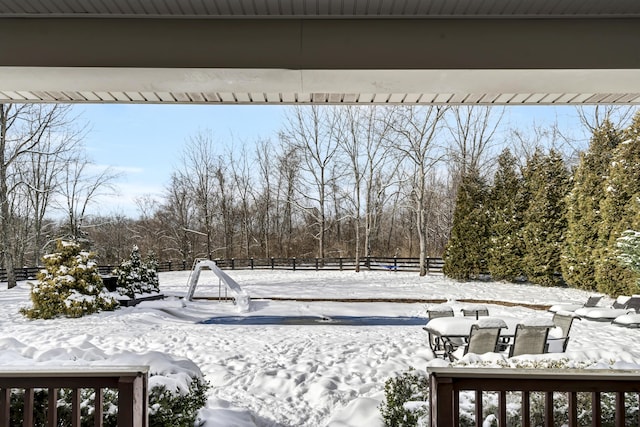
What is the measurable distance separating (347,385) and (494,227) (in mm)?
11554

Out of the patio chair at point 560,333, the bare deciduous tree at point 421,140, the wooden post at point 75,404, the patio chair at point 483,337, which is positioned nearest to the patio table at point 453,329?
the patio chair at point 483,337

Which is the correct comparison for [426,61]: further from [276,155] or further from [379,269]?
[276,155]

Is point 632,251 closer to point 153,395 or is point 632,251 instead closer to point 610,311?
point 610,311

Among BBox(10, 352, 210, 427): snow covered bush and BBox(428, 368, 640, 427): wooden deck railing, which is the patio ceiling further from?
BBox(10, 352, 210, 427): snow covered bush

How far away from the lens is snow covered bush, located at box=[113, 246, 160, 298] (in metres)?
12.0

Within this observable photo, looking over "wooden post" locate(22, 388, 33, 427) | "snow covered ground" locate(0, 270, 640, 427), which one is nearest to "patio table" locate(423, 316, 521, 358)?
"snow covered ground" locate(0, 270, 640, 427)

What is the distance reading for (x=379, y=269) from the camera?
19.1 meters

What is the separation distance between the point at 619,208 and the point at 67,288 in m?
12.8

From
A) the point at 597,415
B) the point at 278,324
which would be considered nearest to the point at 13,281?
the point at 278,324

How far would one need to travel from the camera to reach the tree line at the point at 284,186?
1773 centimetres

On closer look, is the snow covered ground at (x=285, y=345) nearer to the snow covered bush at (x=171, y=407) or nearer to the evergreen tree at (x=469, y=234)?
the snow covered bush at (x=171, y=407)

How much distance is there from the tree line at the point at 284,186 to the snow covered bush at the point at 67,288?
19.3 ft

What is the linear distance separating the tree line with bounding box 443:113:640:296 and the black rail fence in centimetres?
273

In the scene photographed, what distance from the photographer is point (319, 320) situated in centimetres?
1068
